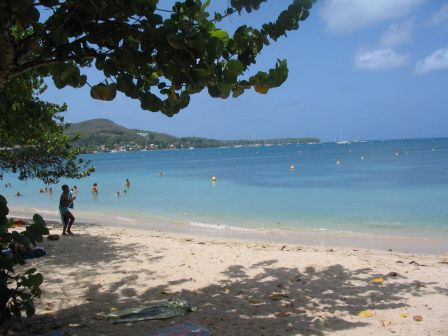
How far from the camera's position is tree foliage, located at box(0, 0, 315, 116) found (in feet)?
9.21

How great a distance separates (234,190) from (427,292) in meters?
23.9

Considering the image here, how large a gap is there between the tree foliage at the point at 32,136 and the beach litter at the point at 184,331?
4.32m

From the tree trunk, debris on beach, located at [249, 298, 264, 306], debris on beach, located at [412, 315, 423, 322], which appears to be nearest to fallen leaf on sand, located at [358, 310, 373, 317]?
debris on beach, located at [412, 315, 423, 322]

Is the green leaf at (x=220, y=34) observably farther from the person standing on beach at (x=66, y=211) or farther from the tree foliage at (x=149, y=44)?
the person standing on beach at (x=66, y=211)

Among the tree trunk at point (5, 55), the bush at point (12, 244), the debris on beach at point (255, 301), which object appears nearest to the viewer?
the tree trunk at point (5, 55)

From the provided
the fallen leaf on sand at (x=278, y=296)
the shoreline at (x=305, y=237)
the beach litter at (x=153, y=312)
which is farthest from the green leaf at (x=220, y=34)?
the shoreline at (x=305, y=237)

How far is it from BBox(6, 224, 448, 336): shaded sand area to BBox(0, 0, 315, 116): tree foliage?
8.03ft

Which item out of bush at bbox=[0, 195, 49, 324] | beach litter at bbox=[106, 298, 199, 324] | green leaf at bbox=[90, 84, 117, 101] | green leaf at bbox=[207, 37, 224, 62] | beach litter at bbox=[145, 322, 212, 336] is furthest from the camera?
beach litter at bbox=[106, 298, 199, 324]

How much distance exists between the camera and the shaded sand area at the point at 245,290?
468 cm

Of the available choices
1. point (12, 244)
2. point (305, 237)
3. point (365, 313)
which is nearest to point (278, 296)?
point (365, 313)

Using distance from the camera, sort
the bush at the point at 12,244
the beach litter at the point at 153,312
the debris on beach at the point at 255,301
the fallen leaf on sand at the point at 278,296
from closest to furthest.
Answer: the bush at the point at 12,244 → the beach litter at the point at 153,312 → the debris on beach at the point at 255,301 → the fallen leaf on sand at the point at 278,296

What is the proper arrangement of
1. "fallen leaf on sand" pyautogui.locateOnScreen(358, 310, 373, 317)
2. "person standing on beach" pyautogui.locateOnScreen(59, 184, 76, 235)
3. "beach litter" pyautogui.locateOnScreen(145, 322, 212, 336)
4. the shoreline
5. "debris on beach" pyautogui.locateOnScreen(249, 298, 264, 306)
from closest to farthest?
1. "beach litter" pyautogui.locateOnScreen(145, 322, 212, 336)
2. "fallen leaf on sand" pyautogui.locateOnScreen(358, 310, 373, 317)
3. "debris on beach" pyautogui.locateOnScreen(249, 298, 264, 306)
4. "person standing on beach" pyautogui.locateOnScreen(59, 184, 76, 235)
5. the shoreline

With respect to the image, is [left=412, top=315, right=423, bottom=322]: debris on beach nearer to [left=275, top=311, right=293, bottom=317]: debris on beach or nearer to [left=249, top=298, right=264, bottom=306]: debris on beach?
[left=275, top=311, right=293, bottom=317]: debris on beach

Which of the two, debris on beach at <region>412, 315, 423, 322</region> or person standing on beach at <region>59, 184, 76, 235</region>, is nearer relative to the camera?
debris on beach at <region>412, 315, 423, 322</region>
